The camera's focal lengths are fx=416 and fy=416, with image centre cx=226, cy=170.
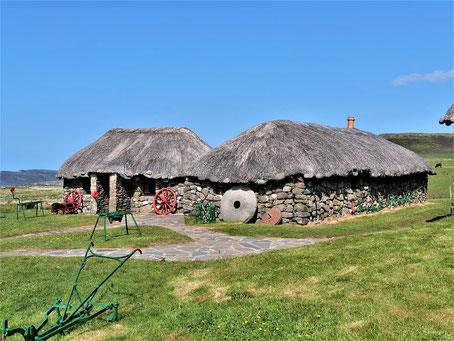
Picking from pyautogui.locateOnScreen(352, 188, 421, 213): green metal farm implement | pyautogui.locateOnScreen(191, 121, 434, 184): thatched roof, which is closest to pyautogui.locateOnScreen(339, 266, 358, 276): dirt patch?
pyautogui.locateOnScreen(191, 121, 434, 184): thatched roof

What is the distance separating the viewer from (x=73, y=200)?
81.7 feet

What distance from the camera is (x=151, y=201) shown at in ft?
77.8

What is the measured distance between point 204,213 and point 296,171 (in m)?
4.64

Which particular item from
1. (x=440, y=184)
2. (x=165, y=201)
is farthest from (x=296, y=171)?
(x=440, y=184)

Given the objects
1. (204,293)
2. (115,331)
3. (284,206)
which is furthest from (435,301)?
(284,206)

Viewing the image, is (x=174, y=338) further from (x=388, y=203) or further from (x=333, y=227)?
(x=388, y=203)

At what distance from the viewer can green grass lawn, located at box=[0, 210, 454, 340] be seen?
6.19 meters

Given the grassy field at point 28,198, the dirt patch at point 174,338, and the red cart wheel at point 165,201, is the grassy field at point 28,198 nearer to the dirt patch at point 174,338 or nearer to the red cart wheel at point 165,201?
the red cart wheel at point 165,201

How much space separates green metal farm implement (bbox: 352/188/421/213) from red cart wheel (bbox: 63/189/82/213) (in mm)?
15692

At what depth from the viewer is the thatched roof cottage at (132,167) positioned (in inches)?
909

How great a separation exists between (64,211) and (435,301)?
72.0ft

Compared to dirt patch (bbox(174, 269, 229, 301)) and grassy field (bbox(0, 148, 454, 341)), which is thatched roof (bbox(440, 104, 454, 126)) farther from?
dirt patch (bbox(174, 269, 229, 301))

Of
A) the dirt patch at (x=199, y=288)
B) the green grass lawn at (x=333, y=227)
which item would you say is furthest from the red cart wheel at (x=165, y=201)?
the dirt patch at (x=199, y=288)

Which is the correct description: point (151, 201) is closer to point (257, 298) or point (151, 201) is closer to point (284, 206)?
point (284, 206)
